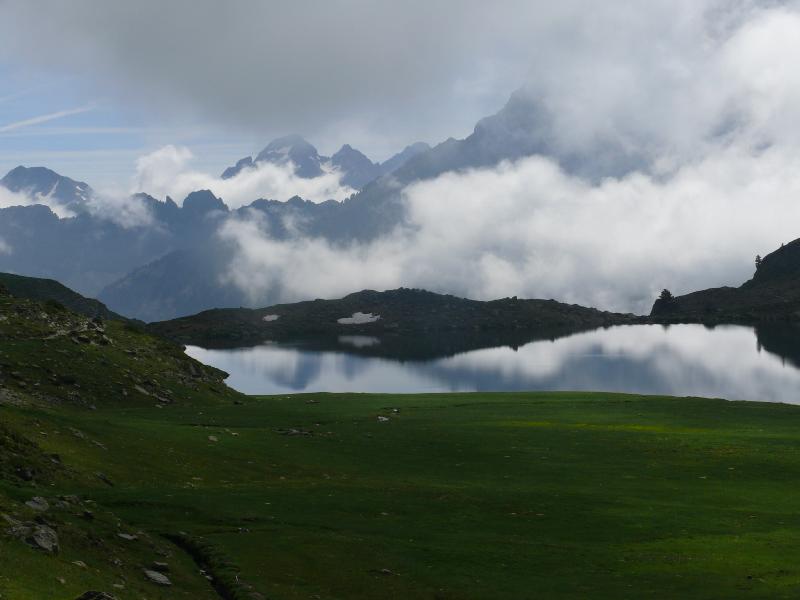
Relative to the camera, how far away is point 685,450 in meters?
59.2

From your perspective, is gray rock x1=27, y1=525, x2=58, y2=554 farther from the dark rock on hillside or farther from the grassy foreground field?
the dark rock on hillside

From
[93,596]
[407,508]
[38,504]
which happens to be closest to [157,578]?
[93,596]

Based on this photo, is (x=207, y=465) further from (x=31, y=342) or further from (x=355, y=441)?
(x=31, y=342)

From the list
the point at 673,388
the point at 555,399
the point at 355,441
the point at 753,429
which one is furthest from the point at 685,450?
the point at 673,388

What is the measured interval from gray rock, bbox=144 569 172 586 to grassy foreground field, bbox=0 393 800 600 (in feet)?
1.19

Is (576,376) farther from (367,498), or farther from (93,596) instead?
(93,596)

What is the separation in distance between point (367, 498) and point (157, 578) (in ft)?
55.5

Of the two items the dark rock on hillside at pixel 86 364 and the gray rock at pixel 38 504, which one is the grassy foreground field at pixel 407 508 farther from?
the dark rock on hillside at pixel 86 364

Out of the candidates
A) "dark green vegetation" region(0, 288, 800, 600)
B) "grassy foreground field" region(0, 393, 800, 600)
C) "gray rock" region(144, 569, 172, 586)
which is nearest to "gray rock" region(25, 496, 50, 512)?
"dark green vegetation" region(0, 288, 800, 600)

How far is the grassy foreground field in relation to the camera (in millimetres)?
29188

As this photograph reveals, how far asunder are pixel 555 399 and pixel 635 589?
6929 centimetres

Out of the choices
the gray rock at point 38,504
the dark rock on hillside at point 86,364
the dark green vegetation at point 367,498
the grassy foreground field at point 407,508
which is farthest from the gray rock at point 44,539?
the dark rock on hillside at point 86,364

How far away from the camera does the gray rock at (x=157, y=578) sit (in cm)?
2688

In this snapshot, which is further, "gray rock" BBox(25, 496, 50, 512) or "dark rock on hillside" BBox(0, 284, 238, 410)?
"dark rock on hillside" BBox(0, 284, 238, 410)
